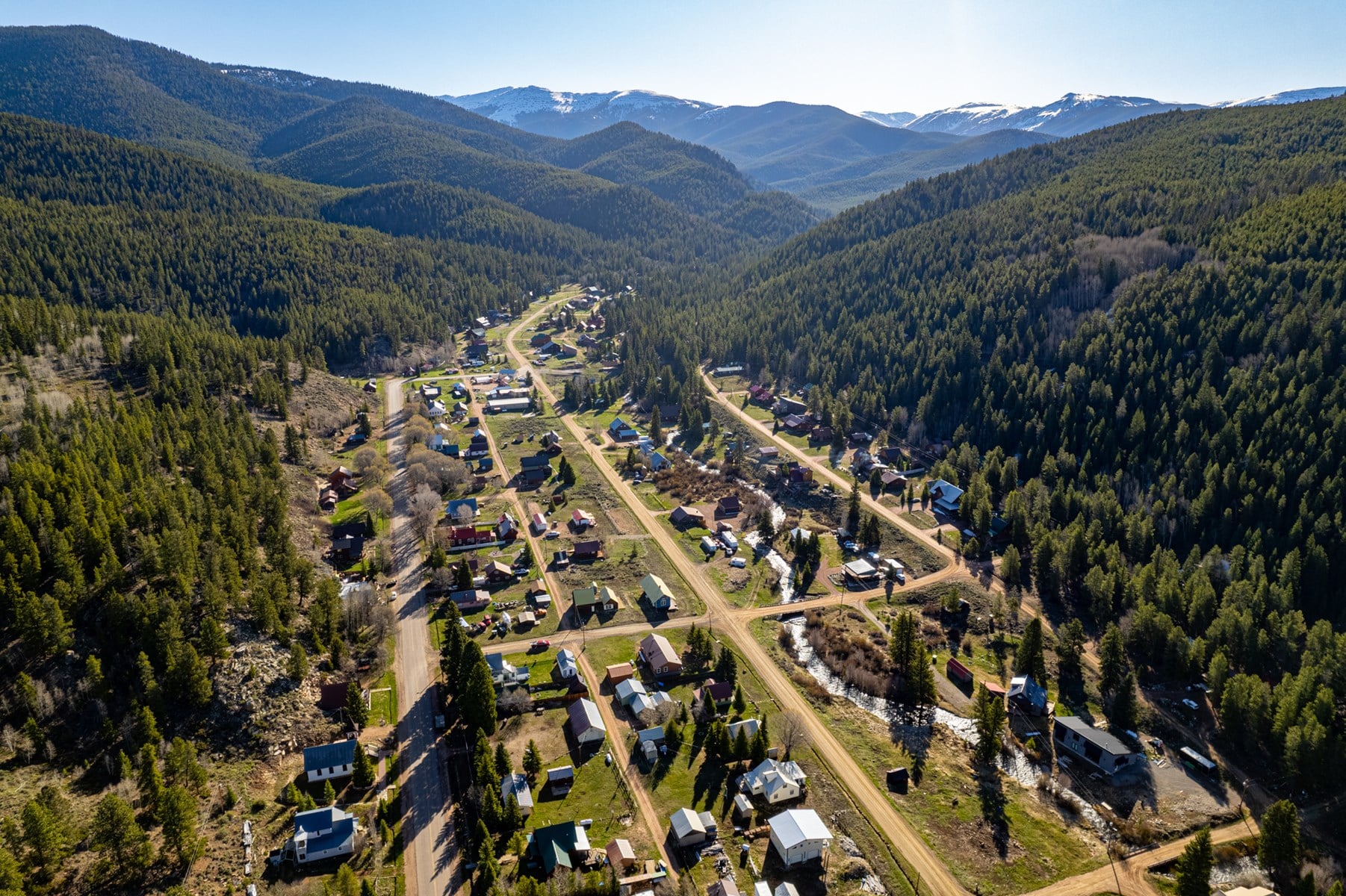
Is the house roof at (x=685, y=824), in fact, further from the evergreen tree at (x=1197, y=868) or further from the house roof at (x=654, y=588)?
the house roof at (x=654, y=588)

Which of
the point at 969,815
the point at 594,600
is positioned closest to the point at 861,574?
the point at 594,600

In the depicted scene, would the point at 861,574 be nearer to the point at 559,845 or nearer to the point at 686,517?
the point at 686,517

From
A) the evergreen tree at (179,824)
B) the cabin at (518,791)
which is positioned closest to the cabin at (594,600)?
the cabin at (518,791)

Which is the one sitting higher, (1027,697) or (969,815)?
(1027,697)

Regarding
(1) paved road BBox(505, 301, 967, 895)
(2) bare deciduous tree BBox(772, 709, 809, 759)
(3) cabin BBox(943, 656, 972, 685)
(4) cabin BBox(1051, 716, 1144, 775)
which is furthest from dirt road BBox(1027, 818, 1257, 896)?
(3) cabin BBox(943, 656, 972, 685)

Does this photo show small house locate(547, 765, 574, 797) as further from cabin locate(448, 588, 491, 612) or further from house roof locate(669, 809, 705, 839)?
cabin locate(448, 588, 491, 612)
